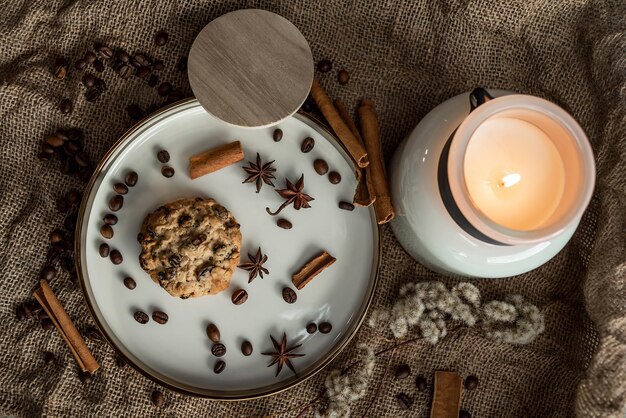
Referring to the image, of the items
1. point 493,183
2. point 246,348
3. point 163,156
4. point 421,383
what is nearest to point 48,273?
point 163,156

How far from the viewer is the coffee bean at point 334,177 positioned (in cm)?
141

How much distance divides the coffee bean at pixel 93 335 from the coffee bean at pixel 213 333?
10.7 inches

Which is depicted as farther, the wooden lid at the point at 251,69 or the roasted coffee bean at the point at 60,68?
the roasted coffee bean at the point at 60,68

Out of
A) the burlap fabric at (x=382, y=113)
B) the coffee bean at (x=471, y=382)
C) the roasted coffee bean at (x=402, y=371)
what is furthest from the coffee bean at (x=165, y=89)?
the coffee bean at (x=471, y=382)

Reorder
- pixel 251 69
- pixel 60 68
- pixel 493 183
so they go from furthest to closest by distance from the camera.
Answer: pixel 60 68, pixel 251 69, pixel 493 183

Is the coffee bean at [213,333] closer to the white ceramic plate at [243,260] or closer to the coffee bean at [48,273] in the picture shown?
the white ceramic plate at [243,260]

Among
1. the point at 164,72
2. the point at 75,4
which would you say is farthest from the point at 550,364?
the point at 75,4

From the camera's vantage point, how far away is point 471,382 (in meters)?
1.46

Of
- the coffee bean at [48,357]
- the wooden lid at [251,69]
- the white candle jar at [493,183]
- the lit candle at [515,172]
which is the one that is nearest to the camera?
the white candle jar at [493,183]

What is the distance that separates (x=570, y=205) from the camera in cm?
104

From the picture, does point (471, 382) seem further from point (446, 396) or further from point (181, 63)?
point (181, 63)

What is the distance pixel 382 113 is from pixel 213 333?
0.68 m

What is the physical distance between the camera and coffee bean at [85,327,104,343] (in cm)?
143

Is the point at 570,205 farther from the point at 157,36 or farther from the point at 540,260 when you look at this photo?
the point at 157,36
